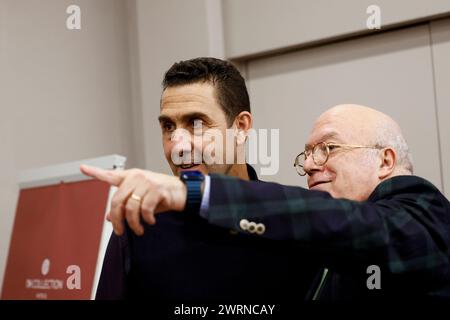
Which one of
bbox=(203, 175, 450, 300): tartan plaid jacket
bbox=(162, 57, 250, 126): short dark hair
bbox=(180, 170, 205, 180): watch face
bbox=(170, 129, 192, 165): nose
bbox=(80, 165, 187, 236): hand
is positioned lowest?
bbox=(203, 175, 450, 300): tartan plaid jacket

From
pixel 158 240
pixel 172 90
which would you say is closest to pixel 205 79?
pixel 172 90

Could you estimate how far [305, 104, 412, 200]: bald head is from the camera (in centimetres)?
119

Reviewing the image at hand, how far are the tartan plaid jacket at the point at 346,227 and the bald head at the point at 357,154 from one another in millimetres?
303

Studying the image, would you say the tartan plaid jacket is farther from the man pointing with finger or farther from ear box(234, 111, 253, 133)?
ear box(234, 111, 253, 133)

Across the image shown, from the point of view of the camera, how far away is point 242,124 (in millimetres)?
A: 1463

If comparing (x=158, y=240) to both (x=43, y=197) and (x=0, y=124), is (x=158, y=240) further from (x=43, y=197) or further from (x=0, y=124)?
(x=0, y=124)

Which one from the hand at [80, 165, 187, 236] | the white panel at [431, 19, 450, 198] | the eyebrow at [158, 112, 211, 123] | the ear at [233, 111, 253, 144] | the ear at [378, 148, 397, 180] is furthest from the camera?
the white panel at [431, 19, 450, 198]

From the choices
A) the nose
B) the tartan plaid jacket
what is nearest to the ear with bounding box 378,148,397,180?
the tartan plaid jacket

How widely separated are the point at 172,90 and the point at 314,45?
152 centimetres

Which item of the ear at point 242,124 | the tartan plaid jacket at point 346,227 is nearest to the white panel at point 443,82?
the ear at point 242,124

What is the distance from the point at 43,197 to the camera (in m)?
2.38

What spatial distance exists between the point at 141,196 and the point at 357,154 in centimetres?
63

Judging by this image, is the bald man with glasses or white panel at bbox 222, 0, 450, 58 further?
white panel at bbox 222, 0, 450, 58

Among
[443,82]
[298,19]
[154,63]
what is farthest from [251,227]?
[154,63]
